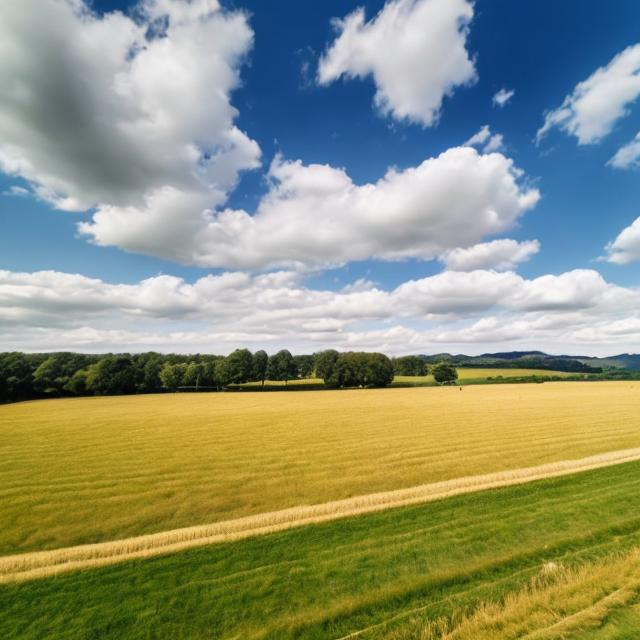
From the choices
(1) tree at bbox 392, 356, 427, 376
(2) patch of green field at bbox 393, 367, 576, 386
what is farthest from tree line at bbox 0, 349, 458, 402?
(1) tree at bbox 392, 356, 427, 376

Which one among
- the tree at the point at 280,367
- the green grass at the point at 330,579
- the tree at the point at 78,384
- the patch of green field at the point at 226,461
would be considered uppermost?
the tree at the point at 280,367

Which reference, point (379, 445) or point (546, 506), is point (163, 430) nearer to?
point (379, 445)

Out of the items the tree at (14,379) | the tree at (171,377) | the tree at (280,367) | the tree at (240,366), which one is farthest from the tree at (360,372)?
the tree at (14,379)

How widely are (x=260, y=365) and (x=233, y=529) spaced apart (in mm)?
94423

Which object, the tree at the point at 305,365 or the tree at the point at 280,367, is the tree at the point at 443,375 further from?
the tree at the point at 280,367

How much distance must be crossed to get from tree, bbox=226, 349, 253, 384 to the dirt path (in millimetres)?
84690

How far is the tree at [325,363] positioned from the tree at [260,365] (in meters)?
16.8

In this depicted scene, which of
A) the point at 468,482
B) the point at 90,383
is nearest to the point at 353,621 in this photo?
the point at 468,482

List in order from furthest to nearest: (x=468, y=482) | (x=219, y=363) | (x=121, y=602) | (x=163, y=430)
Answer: (x=219, y=363), (x=163, y=430), (x=468, y=482), (x=121, y=602)

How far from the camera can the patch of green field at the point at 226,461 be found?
12344 millimetres

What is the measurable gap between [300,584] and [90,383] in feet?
299

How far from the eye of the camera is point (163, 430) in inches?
1158

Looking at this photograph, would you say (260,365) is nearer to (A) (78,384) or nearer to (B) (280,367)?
(B) (280,367)

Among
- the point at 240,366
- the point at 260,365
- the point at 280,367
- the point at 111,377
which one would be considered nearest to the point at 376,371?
the point at 280,367
